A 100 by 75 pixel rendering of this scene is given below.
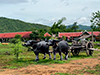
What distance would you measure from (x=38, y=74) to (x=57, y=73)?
107 cm

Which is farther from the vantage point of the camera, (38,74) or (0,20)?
(0,20)

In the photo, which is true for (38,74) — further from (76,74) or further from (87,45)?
(87,45)

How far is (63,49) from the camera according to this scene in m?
12.1

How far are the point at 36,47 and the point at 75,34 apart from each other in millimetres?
36931

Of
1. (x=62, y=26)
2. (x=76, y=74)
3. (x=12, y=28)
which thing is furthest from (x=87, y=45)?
(x=12, y=28)

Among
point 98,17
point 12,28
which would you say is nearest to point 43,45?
point 98,17

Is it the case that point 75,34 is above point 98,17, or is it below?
below

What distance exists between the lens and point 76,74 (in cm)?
705

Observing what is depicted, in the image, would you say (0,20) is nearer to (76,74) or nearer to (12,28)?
(12,28)

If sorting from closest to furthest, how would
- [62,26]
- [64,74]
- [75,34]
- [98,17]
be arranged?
1. [64,74]
2. [98,17]
3. [75,34]
4. [62,26]

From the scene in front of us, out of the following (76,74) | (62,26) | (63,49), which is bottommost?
(76,74)

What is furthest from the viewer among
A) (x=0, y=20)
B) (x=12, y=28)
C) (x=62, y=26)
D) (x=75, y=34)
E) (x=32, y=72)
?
(x=0, y=20)

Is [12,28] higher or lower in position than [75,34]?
higher

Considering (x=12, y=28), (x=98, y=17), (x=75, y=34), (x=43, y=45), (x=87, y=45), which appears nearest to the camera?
(x=43, y=45)
